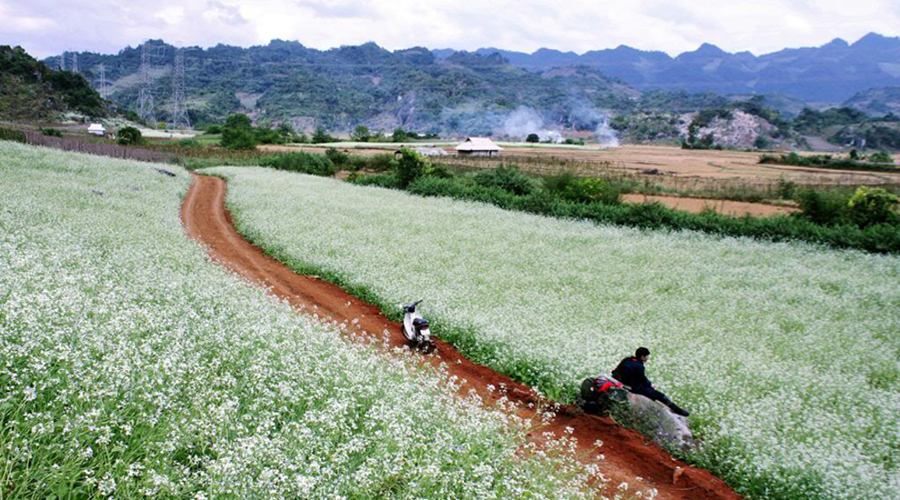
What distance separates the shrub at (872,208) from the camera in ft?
96.7

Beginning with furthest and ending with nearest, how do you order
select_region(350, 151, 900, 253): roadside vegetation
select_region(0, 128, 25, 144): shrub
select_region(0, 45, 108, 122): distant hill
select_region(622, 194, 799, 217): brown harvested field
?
select_region(0, 45, 108, 122): distant hill, select_region(0, 128, 25, 144): shrub, select_region(622, 194, 799, 217): brown harvested field, select_region(350, 151, 900, 253): roadside vegetation

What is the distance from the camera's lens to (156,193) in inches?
1131

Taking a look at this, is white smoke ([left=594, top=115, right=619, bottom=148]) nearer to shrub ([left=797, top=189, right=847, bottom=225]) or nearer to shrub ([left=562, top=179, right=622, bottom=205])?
shrub ([left=562, top=179, right=622, bottom=205])

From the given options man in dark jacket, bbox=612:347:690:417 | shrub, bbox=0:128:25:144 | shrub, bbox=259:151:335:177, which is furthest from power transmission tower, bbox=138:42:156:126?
man in dark jacket, bbox=612:347:690:417

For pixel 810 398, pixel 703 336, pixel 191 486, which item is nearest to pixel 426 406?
pixel 191 486

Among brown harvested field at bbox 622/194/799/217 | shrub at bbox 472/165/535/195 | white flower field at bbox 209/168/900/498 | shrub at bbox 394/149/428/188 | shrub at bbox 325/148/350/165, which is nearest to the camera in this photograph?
white flower field at bbox 209/168/900/498

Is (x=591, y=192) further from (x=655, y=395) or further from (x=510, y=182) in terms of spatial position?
(x=655, y=395)

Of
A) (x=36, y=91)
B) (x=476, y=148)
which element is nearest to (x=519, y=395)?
(x=476, y=148)

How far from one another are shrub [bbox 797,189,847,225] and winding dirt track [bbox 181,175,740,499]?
90.8 feet

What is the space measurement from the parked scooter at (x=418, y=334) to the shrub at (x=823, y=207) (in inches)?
1109

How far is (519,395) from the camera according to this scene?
10.9 m

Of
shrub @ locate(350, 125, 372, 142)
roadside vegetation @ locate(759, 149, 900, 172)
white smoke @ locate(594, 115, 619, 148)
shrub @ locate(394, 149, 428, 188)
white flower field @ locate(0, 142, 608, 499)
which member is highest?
white smoke @ locate(594, 115, 619, 148)

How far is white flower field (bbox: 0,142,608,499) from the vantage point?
4.68 meters

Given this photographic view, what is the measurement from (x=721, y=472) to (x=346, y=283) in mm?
11679
